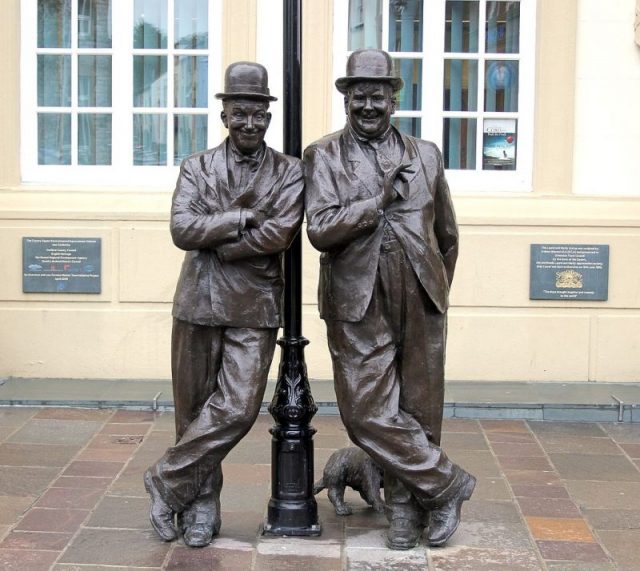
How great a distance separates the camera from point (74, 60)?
9.80 meters

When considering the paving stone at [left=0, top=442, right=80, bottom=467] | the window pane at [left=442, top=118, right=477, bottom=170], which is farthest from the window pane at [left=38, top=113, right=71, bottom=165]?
the window pane at [left=442, top=118, right=477, bottom=170]

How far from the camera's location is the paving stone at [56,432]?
7812 mm

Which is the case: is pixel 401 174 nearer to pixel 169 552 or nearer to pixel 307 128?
pixel 169 552

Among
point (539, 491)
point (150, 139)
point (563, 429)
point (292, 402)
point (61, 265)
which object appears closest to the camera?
point (292, 402)

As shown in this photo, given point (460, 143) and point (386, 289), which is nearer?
point (386, 289)

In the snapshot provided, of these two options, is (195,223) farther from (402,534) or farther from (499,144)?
(499,144)

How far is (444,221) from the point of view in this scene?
5.70 metres

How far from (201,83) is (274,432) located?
15.1 ft

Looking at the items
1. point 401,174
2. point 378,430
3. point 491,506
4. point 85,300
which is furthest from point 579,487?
point 85,300

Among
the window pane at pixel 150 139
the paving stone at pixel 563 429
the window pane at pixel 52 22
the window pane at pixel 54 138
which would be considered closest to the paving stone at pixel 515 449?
the paving stone at pixel 563 429

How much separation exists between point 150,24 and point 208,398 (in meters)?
5.02

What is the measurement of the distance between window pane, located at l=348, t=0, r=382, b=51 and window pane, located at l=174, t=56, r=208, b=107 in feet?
3.97

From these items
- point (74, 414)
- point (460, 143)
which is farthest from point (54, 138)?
point (460, 143)

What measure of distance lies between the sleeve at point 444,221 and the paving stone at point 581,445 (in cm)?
237
